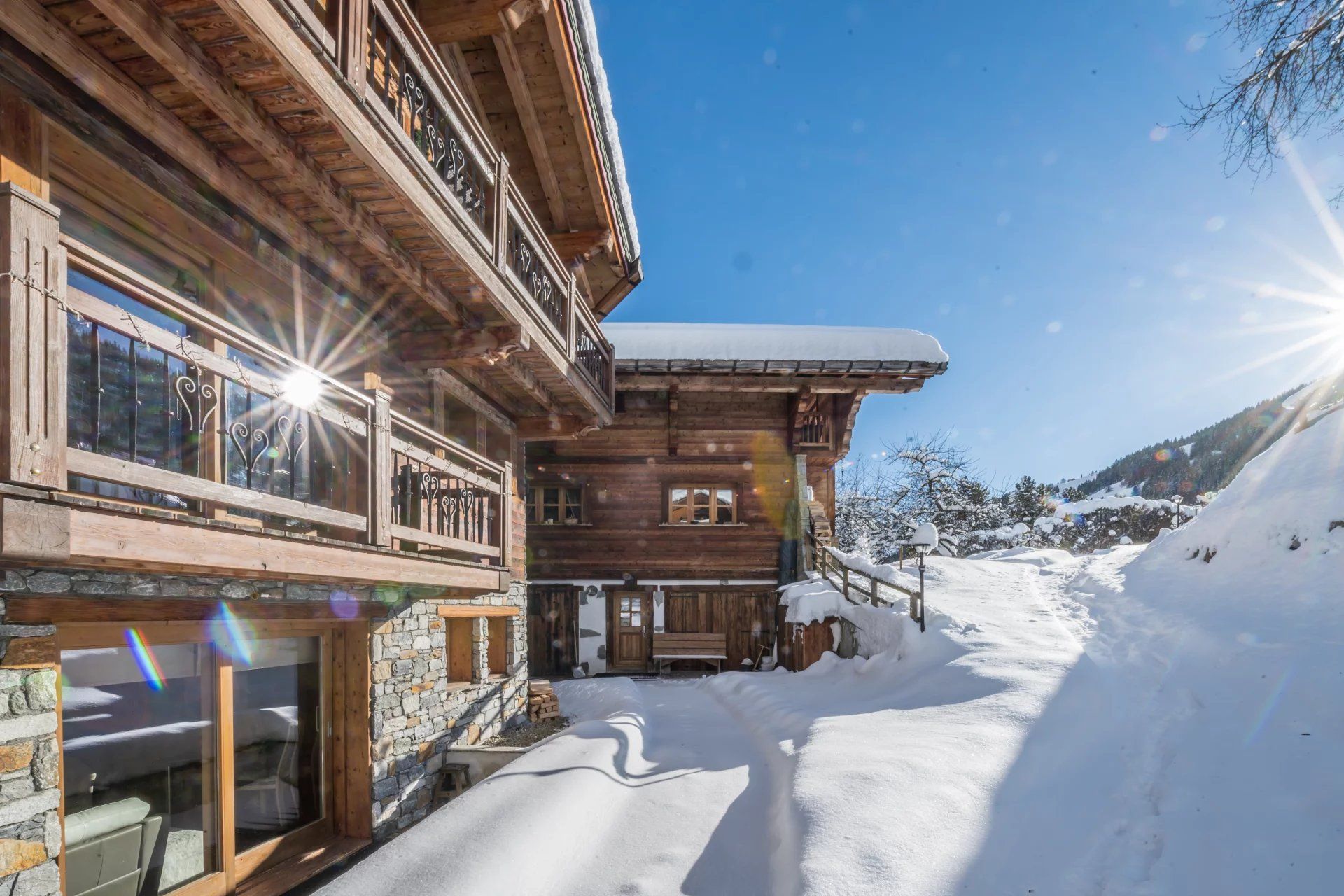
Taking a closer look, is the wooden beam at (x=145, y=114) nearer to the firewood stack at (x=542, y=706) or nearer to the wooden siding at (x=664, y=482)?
the firewood stack at (x=542, y=706)

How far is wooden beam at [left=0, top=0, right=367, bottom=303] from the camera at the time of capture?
293cm

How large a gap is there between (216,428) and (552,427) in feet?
21.2

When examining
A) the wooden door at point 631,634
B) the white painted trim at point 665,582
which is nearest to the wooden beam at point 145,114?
the white painted trim at point 665,582

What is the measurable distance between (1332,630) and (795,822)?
17.0 ft

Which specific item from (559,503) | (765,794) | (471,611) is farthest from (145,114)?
(559,503)

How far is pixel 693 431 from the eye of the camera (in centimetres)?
1451

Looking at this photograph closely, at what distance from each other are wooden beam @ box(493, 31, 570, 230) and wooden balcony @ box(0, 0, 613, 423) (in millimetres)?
1507

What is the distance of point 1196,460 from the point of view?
111 feet

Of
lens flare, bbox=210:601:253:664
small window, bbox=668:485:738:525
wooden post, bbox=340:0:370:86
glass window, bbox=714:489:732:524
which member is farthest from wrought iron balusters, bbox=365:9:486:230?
glass window, bbox=714:489:732:524

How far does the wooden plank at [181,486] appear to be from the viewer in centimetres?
256

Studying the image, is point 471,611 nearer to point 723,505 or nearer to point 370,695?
point 370,695

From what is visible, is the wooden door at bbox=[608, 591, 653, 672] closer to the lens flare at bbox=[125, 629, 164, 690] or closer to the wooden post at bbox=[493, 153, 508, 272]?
the wooden post at bbox=[493, 153, 508, 272]

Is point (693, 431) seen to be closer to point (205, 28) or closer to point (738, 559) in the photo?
point (738, 559)

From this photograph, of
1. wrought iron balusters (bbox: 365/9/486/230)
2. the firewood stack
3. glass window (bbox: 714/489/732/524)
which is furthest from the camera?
glass window (bbox: 714/489/732/524)
